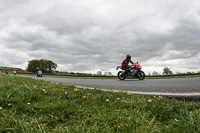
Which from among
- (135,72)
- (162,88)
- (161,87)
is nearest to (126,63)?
(135,72)

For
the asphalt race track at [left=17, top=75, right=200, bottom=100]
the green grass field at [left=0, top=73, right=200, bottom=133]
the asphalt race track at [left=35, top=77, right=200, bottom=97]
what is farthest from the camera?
the asphalt race track at [left=35, top=77, right=200, bottom=97]

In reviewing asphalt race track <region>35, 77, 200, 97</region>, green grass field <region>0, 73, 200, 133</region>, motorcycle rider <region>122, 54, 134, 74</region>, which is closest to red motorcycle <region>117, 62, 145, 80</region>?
motorcycle rider <region>122, 54, 134, 74</region>

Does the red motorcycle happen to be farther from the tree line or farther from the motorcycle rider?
the tree line

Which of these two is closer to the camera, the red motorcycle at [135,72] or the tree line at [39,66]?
the red motorcycle at [135,72]

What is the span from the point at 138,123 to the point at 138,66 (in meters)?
9.53

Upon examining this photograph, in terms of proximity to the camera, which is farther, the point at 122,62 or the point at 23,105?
the point at 122,62

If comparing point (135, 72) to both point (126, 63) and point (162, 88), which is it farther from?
point (162, 88)

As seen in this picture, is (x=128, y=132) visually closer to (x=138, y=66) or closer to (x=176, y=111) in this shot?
(x=176, y=111)

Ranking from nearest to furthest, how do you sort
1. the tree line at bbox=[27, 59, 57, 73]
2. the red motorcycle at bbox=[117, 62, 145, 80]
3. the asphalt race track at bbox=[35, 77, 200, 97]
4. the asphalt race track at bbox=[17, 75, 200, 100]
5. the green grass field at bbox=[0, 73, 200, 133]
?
the green grass field at bbox=[0, 73, 200, 133], the asphalt race track at bbox=[17, 75, 200, 100], the asphalt race track at bbox=[35, 77, 200, 97], the red motorcycle at bbox=[117, 62, 145, 80], the tree line at bbox=[27, 59, 57, 73]

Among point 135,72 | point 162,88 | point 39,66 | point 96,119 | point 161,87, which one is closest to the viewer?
point 96,119

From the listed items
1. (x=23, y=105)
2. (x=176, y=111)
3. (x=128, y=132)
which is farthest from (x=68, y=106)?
(x=176, y=111)

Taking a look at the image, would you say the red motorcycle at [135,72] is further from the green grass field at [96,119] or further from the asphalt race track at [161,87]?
the green grass field at [96,119]

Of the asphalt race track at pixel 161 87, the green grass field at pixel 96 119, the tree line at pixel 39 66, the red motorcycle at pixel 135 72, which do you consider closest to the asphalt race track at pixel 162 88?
the asphalt race track at pixel 161 87

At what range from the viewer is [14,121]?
1759 mm
